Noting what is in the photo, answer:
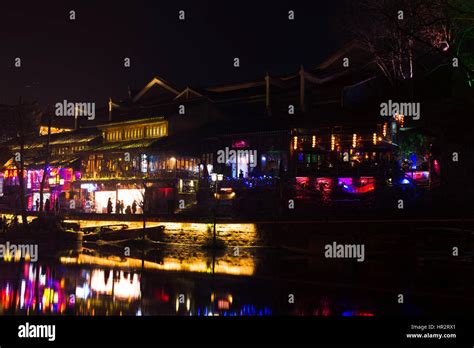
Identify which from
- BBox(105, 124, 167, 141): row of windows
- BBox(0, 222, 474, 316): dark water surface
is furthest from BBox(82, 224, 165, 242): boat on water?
BBox(105, 124, 167, 141): row of windows

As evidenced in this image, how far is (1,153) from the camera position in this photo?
195 ft

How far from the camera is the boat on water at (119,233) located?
34.7 m

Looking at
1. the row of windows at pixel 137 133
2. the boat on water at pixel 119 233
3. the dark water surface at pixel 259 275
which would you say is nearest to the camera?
the dark water surface at pixel 259 275

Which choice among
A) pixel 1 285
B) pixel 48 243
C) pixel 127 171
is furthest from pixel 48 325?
pixel 127 171

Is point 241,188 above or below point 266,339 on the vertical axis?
above

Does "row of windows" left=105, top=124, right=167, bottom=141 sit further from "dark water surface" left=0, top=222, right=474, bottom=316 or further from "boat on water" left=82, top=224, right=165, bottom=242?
"dark water surface" left=0, top=222, right=474, bottom=316

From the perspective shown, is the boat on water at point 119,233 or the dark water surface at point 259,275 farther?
the boat on water at point 119,233

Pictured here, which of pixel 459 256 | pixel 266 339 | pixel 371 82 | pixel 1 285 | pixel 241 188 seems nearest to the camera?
pixel 266 339

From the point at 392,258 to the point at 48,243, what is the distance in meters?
24.2

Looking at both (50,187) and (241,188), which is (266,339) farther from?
(50,187)

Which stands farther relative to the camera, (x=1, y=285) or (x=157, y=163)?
(x=157, y=163)

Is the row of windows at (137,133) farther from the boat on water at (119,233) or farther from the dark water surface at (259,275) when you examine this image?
the dark water surface at (259,275)

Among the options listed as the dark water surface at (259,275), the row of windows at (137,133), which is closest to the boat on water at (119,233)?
the dark water surface at (259,275)

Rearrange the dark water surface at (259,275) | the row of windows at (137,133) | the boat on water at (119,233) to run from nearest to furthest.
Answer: the dark water surface at (259,275) → the boat on water at (119,233) → the row of windows at (137,133)
